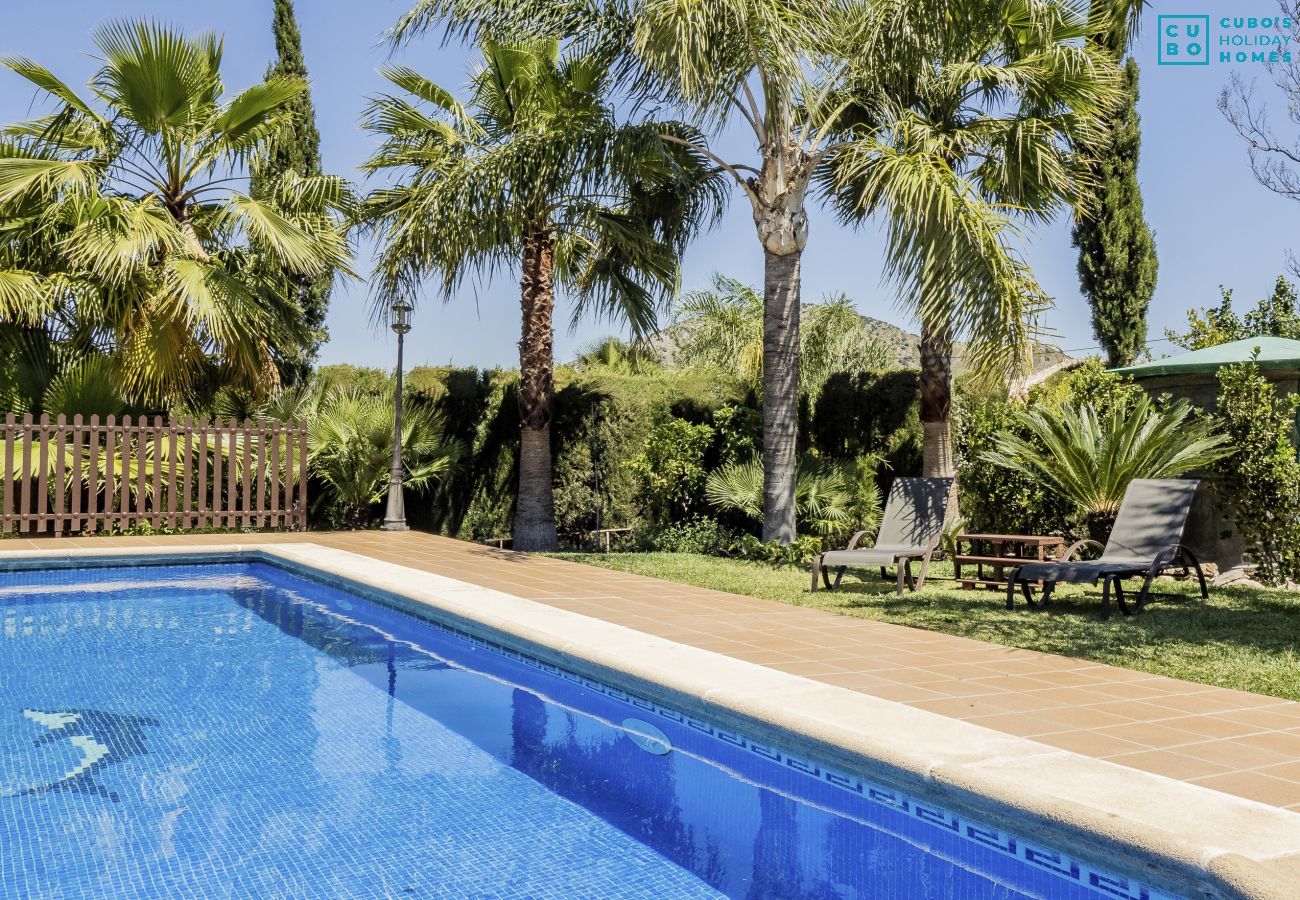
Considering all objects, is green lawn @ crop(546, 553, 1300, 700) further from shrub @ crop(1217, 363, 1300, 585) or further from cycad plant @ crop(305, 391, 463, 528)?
cycad plant @ crop(305, 391, 463, 528)

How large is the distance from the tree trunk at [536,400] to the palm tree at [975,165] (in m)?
3.68

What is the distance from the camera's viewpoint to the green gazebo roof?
31.7 ft

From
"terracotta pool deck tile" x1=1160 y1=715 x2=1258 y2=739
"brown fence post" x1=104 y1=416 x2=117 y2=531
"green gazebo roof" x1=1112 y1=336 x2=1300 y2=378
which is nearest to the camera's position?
"terracotta pool deck tile" x1=1160 y1=715 x2=1258 y2=739

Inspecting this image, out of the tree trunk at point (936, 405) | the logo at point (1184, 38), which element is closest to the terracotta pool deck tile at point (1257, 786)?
the tree trunk at point (936, 405)

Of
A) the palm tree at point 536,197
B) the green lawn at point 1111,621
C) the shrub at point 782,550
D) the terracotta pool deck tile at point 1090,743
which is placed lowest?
the terracotta pool deck tile at point 1090,743

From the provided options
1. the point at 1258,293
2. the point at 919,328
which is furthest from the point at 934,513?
the point at 1258,293

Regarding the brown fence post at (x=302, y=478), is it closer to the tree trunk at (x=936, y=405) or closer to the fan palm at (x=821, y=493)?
the fan palm at (x=821, y=493)

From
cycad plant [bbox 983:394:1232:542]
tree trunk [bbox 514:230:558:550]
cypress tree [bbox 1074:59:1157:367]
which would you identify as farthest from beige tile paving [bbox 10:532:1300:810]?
cypress tree [bbox 1074:59:1157:367]

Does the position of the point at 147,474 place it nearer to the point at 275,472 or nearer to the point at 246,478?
the point at 246,478

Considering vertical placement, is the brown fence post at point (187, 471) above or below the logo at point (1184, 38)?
below

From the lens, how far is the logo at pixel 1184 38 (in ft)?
45.5

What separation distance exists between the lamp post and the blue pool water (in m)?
7.57

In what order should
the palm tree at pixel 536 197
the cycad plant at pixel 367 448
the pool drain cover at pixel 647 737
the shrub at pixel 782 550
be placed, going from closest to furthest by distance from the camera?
the pool drain cover at pixel 647 737
the palm tree at pixel 536 197
the shrub at pixel 782 550
the cycad plant at pixel 367 448

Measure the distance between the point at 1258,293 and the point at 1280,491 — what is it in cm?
1552
